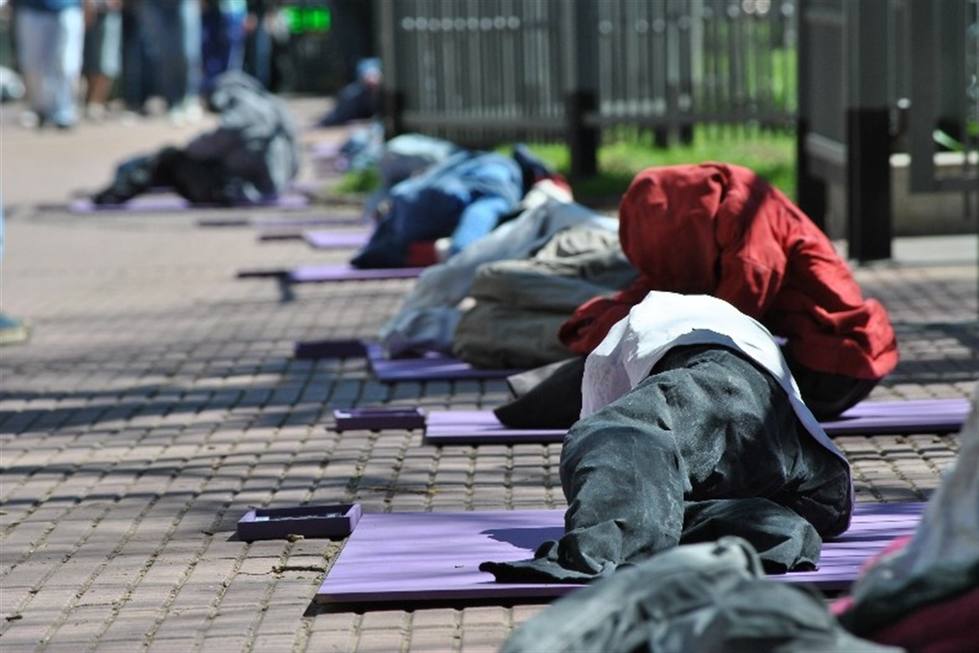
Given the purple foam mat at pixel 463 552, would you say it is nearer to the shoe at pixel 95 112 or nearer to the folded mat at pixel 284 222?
the folded mat at pixel 284 222

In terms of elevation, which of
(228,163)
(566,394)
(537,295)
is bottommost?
(228,163)

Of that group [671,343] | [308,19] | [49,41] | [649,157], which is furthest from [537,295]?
[308,19]

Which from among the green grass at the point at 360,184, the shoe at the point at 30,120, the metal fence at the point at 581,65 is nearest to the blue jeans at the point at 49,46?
the shoe at the point at 30,120

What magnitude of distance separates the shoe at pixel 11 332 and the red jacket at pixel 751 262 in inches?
161

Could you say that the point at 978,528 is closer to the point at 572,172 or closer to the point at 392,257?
the point at 392,257

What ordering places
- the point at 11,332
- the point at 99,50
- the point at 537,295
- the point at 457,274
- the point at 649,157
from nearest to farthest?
the point at 537,295 < the point at 457,274 < the point at 11,332 < the point at 649,157 < the point at 99,50

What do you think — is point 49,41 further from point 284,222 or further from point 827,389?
point 827,389

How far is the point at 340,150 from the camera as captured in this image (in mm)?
20703

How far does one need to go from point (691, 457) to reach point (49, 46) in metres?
19.5

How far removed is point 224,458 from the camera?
21.7 ft

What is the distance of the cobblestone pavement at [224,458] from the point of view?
454 centimetres

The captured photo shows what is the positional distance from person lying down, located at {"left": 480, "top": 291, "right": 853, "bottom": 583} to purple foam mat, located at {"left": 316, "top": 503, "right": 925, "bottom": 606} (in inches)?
2.4

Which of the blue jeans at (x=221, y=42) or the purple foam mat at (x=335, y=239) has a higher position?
the blue jeans at (x=221, y=42)

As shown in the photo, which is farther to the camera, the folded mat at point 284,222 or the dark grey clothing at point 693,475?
the folded mat at point 284,222
